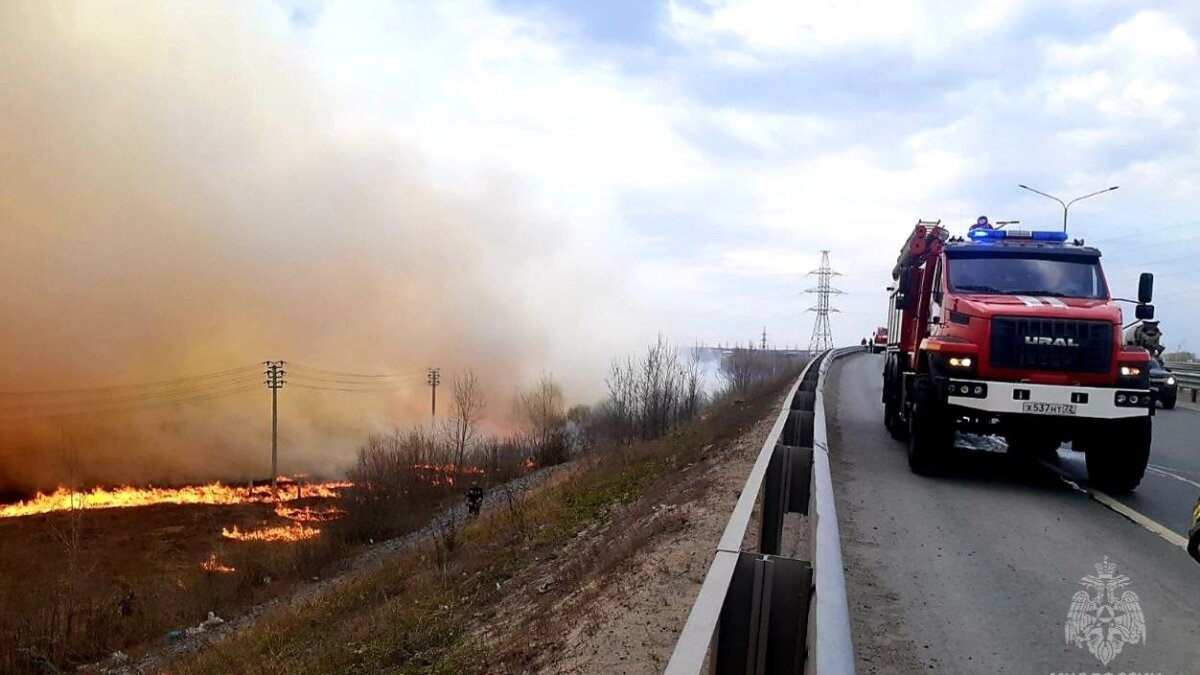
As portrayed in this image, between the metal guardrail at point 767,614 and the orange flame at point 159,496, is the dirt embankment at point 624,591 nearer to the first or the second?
the metal guardrail at point 767,614

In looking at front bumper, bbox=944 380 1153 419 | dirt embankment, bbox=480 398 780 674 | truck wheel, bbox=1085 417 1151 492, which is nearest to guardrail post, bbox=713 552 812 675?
dirt embankment, bbox=480 398 780 674

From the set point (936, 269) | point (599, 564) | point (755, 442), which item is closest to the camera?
point (599, 564)

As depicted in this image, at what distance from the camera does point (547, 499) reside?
62.4ft

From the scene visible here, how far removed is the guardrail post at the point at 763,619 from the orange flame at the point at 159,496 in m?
49.6

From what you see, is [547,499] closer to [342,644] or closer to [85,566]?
[342,644]

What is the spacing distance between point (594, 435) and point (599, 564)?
39276 mm

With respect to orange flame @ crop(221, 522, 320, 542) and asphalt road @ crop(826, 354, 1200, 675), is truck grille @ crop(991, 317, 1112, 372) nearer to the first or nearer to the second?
asphalt road @ crop(826, 354, 1200, 675)

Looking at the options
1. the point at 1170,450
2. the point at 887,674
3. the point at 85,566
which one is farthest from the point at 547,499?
the point at 85,566

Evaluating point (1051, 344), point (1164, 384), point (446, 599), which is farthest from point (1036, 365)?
point (1164, 384)

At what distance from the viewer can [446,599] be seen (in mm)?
10773

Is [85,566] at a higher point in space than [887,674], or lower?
lower

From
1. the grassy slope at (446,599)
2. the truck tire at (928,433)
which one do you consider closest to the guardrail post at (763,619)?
the grassy slope at (446,599)

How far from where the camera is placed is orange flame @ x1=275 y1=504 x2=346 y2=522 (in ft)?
133

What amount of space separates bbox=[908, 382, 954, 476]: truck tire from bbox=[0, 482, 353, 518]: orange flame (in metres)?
44.7
